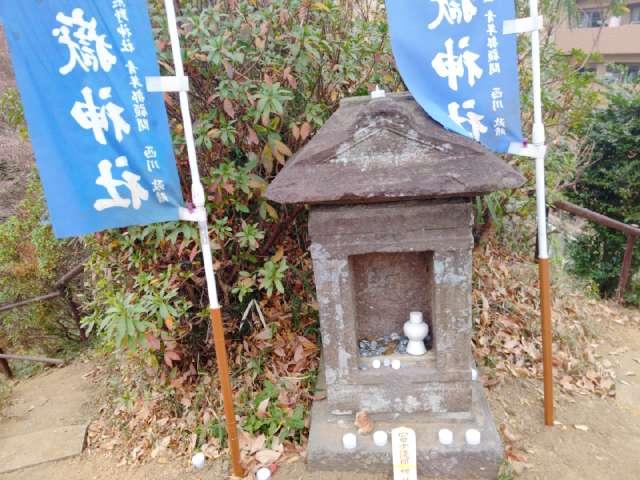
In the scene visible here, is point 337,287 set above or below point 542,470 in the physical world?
above

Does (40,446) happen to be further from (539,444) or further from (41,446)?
(539,444)

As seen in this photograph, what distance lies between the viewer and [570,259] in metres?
6.62

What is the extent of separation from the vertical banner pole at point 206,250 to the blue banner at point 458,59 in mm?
1174

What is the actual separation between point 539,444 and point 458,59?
2.49 metres

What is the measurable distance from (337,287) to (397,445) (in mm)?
991

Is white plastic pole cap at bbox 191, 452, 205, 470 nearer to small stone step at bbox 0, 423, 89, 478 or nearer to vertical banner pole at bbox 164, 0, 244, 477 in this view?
vertical banner pole at bbox 164, 0, 244, 477

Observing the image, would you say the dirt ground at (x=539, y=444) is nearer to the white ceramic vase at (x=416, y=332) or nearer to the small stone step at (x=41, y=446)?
the small stone step at (x=41, y=446)

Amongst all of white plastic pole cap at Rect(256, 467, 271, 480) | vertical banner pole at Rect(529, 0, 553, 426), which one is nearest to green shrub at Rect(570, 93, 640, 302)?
vertical banner pole at Rect(529, 0, 553, 426)

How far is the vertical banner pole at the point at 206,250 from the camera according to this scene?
2426 mm

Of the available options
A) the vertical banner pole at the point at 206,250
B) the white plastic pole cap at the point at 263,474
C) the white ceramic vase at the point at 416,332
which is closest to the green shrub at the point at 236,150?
the vertical banner pole at the point at 206,250

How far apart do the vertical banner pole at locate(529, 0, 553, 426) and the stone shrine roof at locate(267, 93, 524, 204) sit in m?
0.58

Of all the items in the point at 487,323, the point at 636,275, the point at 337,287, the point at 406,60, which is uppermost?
the point at 406,60

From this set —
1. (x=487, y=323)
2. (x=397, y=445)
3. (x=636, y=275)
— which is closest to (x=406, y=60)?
(x=397, y=445)

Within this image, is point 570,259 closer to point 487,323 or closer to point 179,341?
point 487,323
